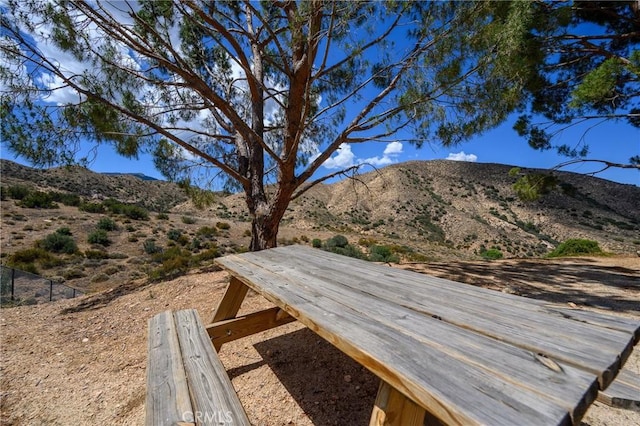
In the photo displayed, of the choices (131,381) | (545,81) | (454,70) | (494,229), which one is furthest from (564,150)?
(494,229)

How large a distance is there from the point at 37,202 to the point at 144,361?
20.6 metres

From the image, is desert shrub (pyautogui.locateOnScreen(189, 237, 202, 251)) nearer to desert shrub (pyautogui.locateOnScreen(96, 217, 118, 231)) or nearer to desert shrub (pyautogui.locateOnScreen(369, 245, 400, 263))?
desert shrub (pyautogui.locateOnScreen(96, 217, 118, 231))

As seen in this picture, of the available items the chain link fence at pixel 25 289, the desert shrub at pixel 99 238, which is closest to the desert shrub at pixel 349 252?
the chain link fence at pixel 25 289

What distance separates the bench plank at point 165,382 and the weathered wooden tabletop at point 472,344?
1.68 ft

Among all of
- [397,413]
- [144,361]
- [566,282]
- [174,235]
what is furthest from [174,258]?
[397,413]

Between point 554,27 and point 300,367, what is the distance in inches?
215

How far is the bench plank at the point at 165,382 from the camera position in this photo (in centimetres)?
110

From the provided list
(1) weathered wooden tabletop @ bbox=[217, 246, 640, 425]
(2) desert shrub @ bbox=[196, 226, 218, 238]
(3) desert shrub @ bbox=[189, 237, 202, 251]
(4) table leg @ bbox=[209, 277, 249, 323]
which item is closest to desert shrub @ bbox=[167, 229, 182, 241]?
(2) desert shrub @ bbox=[196, 226, 218, 238]

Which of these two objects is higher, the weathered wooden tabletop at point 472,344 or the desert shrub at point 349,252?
the weathered wooden tabletop at point 472,344

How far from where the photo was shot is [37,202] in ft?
57.0

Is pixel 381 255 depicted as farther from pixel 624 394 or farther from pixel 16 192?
Result: pixel 16 192

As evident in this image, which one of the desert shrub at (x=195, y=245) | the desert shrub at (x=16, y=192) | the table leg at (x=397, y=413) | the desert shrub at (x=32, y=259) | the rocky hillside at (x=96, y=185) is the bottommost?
the desert shrub at (x=32, y=259)

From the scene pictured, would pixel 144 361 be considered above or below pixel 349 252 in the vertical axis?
above

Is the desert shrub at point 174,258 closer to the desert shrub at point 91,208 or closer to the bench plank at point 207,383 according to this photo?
the bench plank at point 207,383
